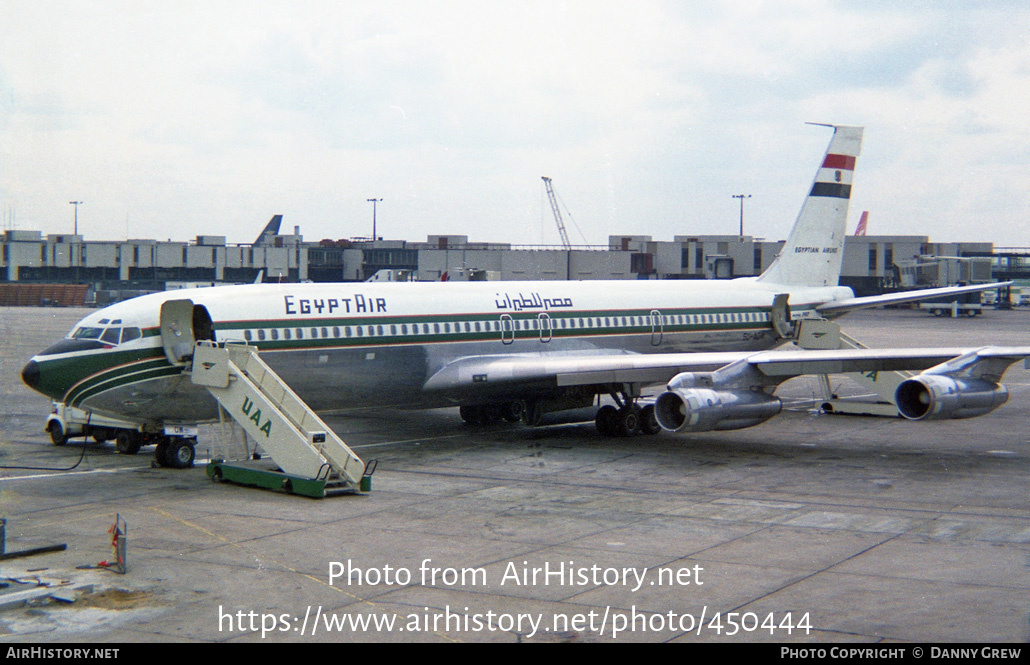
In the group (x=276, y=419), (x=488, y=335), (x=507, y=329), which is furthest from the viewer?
(x=507, y=329)

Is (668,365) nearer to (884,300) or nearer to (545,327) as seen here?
(545,327)

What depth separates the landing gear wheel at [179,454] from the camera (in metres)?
24.2

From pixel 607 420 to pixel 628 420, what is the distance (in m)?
0.61

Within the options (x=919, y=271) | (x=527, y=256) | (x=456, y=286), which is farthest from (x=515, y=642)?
(x=919, y=271)

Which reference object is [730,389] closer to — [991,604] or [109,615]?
[991,604]

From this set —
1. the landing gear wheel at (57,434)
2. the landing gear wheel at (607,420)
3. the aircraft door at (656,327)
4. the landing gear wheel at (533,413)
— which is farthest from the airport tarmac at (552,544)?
the aircraft door at (656,327)

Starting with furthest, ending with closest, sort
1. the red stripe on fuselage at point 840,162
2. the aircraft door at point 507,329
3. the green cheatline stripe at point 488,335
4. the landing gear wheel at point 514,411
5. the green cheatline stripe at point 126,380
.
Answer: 1. the red stripe on fuselage at point 840,162
2. the landing gear wheel at point 514,411
3. the aircraft door at point 507,329
4. the green cheatline stripe at point 488,335
5. the green cheatline stripe at point 126,380

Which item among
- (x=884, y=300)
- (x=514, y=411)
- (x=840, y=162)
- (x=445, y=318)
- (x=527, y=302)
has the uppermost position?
(x=840, y=162)

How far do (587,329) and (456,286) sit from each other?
446 centimetres

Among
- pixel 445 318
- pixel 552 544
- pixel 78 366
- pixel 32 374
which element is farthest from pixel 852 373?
pixel 32 374

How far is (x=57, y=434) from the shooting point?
2798 cm

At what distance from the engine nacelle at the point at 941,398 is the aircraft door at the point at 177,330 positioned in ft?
53.2

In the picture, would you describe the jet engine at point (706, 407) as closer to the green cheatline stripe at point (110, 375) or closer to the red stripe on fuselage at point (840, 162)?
the green cheatline stripe at point (110, 375)

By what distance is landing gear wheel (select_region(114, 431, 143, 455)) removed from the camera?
26031mm
